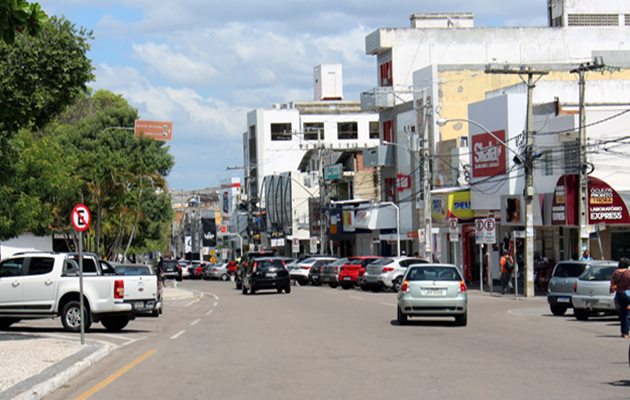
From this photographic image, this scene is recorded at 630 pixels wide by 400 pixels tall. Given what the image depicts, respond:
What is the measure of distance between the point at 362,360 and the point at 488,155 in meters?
39.5

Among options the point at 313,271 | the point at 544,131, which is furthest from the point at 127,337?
the point at 313,271

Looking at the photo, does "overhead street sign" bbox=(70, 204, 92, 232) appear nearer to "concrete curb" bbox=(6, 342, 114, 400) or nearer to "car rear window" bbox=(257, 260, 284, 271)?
"concrete curb" bbox=(6, 342, 114, 400)

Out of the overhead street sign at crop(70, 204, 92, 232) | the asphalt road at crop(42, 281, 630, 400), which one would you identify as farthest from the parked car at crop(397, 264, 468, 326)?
the overhead street sign at crop(70, 204, 92, 232)

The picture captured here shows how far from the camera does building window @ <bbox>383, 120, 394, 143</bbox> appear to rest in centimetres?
7825

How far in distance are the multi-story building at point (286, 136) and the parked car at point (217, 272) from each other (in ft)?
78.6

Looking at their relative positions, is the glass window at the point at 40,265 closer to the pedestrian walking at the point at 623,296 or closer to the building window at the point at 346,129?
the pedestrian walking at the point at 623,296

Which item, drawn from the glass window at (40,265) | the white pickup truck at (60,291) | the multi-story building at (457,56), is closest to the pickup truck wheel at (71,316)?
the white pickup truck at (60,291)

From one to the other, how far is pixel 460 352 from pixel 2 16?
39.3 ft

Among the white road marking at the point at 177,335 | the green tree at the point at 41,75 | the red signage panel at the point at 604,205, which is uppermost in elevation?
the green tree at the point at 41,75

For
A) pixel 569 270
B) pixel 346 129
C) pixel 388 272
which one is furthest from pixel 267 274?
pixel 346 129

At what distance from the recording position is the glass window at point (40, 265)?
26.2 meters

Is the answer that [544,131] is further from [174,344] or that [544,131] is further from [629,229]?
[174,344]

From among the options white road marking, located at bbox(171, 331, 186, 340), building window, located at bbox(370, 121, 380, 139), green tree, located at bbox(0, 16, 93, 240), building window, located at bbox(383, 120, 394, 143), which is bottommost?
white road marking, located at bbox(171, 331, 186, 340)

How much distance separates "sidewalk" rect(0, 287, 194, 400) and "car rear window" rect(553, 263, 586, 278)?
49.6 feet
